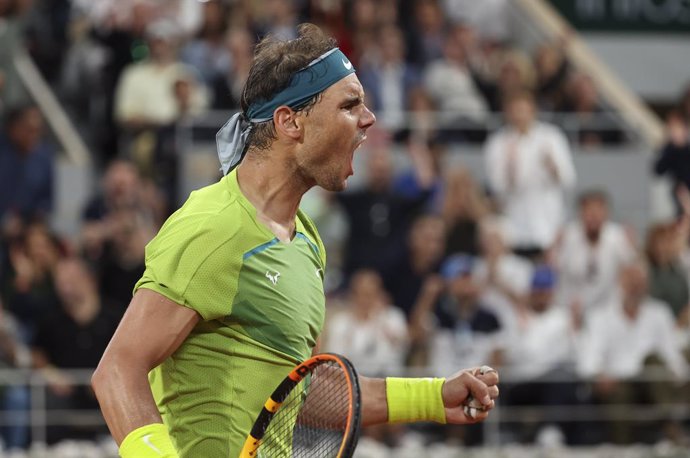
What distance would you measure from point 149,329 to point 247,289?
12.8 inches

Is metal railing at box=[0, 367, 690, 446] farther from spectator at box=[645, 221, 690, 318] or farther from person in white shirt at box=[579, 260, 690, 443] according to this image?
spectator at box=[645, 221, 690, 318]

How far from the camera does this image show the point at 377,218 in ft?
40.7

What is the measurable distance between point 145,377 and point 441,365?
7338 millimetres

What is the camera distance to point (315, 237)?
460 cm

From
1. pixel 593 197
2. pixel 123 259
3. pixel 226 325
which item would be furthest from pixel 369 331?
pixel 226 325

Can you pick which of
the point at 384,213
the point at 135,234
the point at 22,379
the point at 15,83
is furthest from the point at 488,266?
the point at 15,83

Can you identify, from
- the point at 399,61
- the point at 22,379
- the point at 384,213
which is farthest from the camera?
the point at 399,61

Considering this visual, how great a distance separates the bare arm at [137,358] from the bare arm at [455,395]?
728 mm

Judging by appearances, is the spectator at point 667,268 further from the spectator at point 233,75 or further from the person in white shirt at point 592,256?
the spectator at point 233,75

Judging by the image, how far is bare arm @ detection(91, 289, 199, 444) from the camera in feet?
12.6

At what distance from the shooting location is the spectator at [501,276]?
11.6m

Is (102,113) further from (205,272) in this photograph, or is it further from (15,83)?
(205,272)

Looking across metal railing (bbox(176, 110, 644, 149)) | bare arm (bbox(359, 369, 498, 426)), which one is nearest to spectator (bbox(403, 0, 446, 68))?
metal railing (bbox(176, 110, 644, 149))

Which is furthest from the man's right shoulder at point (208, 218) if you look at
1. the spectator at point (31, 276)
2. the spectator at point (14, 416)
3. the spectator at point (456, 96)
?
the spectator at point (456, 96)
